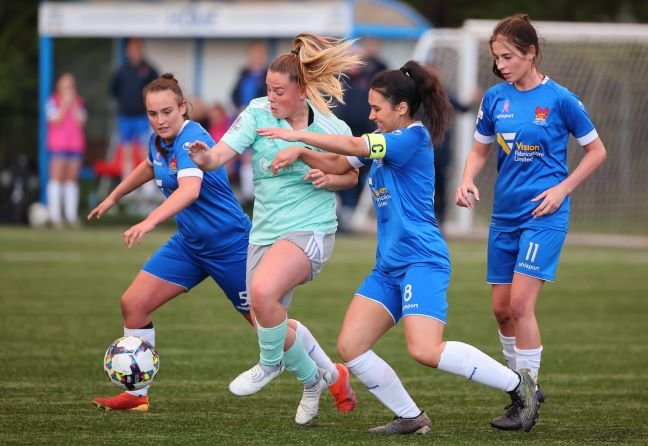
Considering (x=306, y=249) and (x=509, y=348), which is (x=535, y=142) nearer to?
(x=509, y=348)

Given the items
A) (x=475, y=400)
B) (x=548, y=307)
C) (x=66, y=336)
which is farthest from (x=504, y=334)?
(x=548, y=307)

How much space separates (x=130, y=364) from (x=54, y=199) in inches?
502

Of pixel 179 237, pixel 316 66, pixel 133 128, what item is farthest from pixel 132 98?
pixel 316 66

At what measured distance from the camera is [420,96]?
20.4ft

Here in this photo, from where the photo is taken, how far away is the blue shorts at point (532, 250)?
647 centimetres

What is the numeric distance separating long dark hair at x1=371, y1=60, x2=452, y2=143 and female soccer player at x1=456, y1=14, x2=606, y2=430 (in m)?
0.41

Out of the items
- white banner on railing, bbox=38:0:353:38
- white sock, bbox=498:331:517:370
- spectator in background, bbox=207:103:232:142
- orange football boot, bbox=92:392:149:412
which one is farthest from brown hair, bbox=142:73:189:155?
white banner on railing, bbox=38:0:353:38

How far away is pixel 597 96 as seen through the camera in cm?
1858

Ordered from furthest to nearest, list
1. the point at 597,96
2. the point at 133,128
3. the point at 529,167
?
1. the point at 133,128
2. the point at 597,96
3. the point at 529,167

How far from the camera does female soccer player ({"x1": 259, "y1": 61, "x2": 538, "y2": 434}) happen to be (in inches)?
236

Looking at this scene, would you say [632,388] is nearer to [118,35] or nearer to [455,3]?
[118,35]

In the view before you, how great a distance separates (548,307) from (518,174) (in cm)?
522

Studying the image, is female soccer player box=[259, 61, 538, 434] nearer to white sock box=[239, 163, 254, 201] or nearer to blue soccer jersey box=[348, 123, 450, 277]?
blue soccer jersey box=[348, 123, 450, 277]

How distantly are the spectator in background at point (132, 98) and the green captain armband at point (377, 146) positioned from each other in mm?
13731
